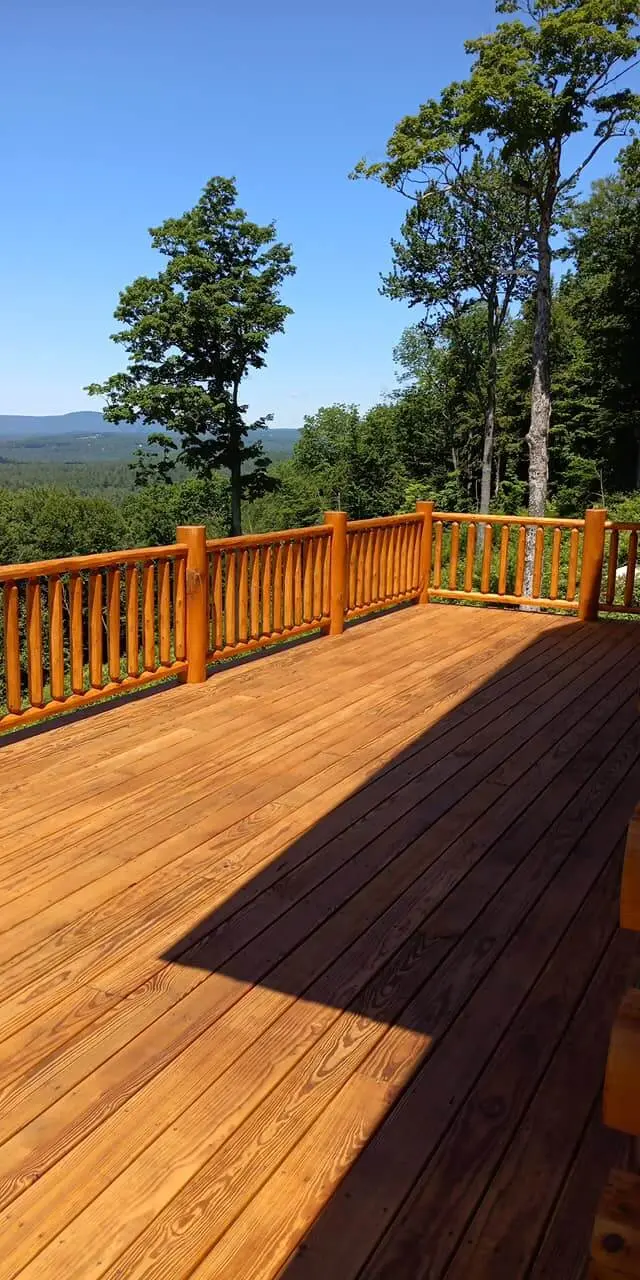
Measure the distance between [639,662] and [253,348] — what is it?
24771mm

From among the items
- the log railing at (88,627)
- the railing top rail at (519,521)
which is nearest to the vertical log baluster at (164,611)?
the log railing at (88,627)

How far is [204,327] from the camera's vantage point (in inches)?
1082

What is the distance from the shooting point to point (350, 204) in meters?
27.4

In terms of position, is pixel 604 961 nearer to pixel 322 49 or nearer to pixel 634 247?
pixel 322 49

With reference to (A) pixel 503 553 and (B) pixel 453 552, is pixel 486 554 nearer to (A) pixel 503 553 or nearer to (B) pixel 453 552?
(A) pixel 503 553

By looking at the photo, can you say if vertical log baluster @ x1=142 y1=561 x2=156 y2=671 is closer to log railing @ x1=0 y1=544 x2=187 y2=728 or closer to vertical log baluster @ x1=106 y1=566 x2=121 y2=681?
log railing @ x1=0 y1=544 x2=187 y2=728

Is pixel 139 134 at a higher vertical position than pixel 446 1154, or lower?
higher

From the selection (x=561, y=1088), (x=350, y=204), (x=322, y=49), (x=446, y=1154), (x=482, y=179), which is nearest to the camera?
(x=446, y=1154)

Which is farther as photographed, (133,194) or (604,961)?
(133,194)

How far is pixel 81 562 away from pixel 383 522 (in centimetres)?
322

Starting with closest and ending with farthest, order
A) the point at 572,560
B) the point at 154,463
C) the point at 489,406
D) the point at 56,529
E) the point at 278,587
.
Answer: the point at 278,587
the point at 572,560
the point at 489,406
the point at 154,463
the point at 56,529

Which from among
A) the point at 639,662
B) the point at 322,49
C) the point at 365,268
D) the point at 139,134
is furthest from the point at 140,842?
the point at 365,268

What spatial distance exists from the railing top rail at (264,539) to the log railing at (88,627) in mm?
263

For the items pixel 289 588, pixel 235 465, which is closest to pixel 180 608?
pixel 289 588
